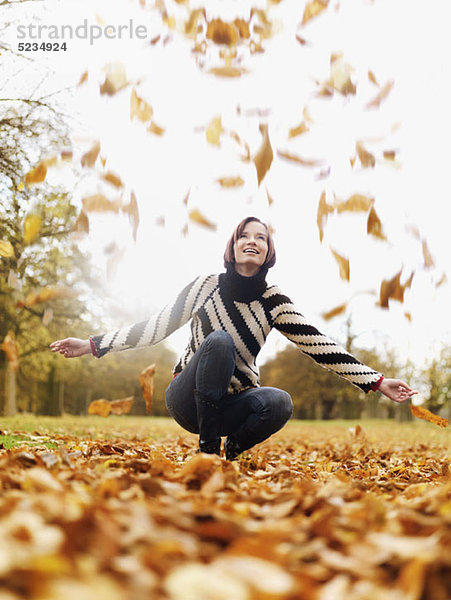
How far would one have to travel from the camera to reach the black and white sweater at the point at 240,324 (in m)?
3.00

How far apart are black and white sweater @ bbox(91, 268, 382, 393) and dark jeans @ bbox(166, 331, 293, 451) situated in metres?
0.13

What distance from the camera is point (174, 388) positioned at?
305cm

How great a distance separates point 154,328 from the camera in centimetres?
301

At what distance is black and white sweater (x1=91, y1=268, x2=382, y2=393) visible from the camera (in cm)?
300

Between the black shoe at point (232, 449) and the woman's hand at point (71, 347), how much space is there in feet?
3.12

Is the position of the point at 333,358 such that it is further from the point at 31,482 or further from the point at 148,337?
the point at 31,482

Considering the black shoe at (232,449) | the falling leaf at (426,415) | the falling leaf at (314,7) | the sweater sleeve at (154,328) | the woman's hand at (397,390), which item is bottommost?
the black shoe at (232,449)

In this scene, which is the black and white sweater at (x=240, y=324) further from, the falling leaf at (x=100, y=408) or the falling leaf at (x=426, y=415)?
the falling leaf at (x=100, y=408)

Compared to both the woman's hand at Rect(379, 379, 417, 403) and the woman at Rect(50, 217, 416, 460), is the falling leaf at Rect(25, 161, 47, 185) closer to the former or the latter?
the woman at Rect(50, 217, 416, 460)

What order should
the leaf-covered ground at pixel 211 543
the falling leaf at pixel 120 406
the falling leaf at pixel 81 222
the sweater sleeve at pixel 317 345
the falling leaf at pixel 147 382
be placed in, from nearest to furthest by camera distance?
the leaf-covered ground at pixel 211 543 → the sweater sleeve at pixel 317 345 → the falling leaf at pixel 81 222 → the falling leaf at pixel 147 382 → the falling leaf at pixel 120 406

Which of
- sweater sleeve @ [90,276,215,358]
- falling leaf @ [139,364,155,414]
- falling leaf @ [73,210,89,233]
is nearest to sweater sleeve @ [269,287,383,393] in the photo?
sweater sleeve @ [90,276,215,358]

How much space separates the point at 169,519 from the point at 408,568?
1.82ft

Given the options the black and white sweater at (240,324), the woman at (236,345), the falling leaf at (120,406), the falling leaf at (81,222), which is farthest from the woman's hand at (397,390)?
the falling leaf at (120,406)

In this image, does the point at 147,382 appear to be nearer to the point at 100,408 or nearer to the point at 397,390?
the point at 100,408
